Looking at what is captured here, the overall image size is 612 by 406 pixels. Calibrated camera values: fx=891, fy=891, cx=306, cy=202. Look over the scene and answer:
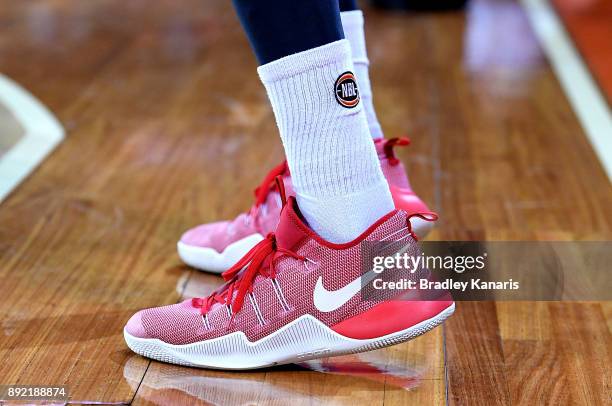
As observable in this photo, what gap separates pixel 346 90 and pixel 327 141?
0.05m

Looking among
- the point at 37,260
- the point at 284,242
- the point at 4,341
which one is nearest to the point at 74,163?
the point at 37,260

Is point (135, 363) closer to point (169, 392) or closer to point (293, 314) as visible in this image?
point (169, 392)

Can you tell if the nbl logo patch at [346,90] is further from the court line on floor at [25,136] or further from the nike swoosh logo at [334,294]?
the court line on floor at [25,136]

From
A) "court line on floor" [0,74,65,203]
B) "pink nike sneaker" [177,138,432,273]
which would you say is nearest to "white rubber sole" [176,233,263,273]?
"pink nike sneaker" [177,138,432,273]

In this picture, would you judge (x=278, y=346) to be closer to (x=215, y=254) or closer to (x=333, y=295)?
(x=333, y=295)

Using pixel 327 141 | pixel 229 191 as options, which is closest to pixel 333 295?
pixel 327 141

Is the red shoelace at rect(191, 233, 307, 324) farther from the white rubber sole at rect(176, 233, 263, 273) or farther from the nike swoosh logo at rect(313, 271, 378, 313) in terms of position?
the white rubber sole at rect(176, 233, 263, 273)

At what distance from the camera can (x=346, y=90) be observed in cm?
87

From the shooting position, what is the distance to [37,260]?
1244 mm

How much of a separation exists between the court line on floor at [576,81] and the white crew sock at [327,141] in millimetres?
866

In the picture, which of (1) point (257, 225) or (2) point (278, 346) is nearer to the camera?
(2) point (278, 346)

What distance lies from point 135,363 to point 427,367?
32 cm

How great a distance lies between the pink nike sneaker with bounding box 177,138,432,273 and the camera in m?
1.14

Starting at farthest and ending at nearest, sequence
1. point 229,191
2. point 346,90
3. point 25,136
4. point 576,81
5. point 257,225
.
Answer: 1. point 576,81
2. point 25,136
3. point 229,191
4. point 257,225
5. point 346,90
